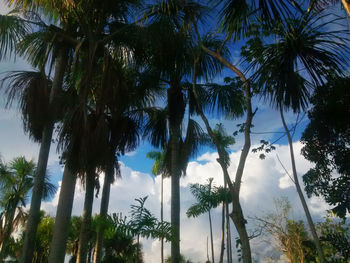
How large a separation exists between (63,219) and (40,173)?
4.11ft

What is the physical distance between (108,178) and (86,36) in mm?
4532

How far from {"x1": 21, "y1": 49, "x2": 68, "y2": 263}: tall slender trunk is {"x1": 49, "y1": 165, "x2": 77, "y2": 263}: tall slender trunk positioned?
0.46m

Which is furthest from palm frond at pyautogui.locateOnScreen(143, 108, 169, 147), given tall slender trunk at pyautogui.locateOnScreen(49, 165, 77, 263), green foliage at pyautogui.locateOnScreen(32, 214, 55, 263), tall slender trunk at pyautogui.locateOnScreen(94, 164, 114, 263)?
green foliage at pyautogui.locateOnScreen(32, 214, 55, 263)

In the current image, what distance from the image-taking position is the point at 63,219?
6.88 meters

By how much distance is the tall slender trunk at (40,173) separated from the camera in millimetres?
6746

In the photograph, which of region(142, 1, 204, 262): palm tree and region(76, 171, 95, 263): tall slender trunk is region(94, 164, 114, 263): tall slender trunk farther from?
region(142, 1, 204, 262): palm tree

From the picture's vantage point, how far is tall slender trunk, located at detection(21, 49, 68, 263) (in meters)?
6.75

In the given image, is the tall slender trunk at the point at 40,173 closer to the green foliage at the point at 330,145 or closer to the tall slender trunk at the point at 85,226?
the tall slender trunk at the point at 85,226

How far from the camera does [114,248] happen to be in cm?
2212

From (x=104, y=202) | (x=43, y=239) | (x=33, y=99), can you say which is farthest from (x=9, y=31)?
(x=43, y=239)

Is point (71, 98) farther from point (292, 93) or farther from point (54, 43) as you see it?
point (292, 93)

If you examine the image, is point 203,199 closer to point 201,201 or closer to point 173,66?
point 201,201

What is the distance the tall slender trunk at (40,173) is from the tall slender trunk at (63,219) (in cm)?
46

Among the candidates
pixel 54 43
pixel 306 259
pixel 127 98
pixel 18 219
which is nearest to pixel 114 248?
pixel 18 219
